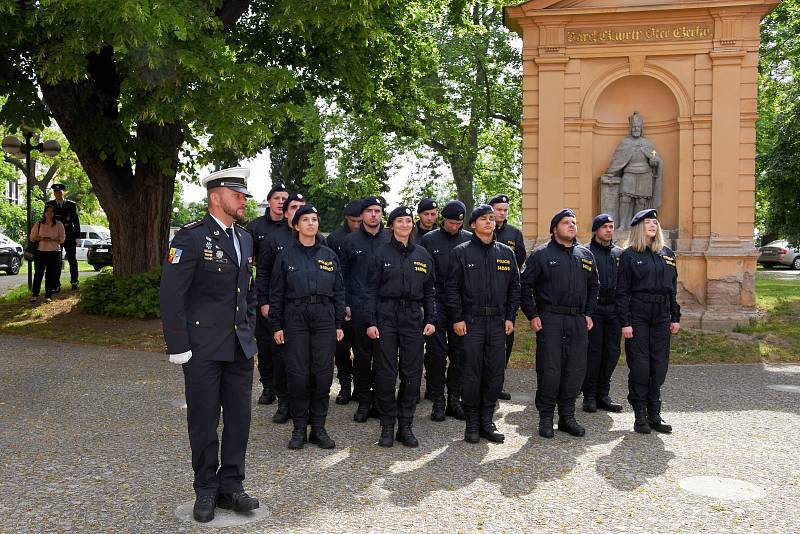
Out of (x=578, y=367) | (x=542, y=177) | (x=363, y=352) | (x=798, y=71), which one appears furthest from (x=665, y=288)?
(x=798, y=71)

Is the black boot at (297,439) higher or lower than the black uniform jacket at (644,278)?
lower

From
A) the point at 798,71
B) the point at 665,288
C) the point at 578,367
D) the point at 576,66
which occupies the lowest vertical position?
the point at 578,367

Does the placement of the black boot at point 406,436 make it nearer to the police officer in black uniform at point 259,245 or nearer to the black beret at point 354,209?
the police officer in black uniform at point 259,245

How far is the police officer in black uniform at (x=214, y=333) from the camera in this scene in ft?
14.7

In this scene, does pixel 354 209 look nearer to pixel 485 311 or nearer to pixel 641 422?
pixel 485 311

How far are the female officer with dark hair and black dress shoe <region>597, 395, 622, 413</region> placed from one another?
2948 millimetres

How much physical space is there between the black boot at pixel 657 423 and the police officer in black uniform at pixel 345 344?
9.29 feet

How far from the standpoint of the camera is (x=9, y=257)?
26797 mm

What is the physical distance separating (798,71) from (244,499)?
69.0 feet

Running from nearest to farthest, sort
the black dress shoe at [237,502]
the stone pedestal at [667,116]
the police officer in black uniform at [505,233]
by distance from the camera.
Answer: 1. the black dress shoe at [237,502]
2. the police officer in black uniform at [505,233]
3. the stone pedestal at [667,116]

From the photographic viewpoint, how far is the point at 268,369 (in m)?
7.85

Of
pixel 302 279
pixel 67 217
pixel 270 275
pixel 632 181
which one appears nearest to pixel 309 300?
pixel 302 279

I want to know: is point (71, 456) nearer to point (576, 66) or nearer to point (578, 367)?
point (578, 367)

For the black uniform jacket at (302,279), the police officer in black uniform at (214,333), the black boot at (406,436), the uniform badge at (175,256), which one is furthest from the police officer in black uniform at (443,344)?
the uniform badge at (175,256)
